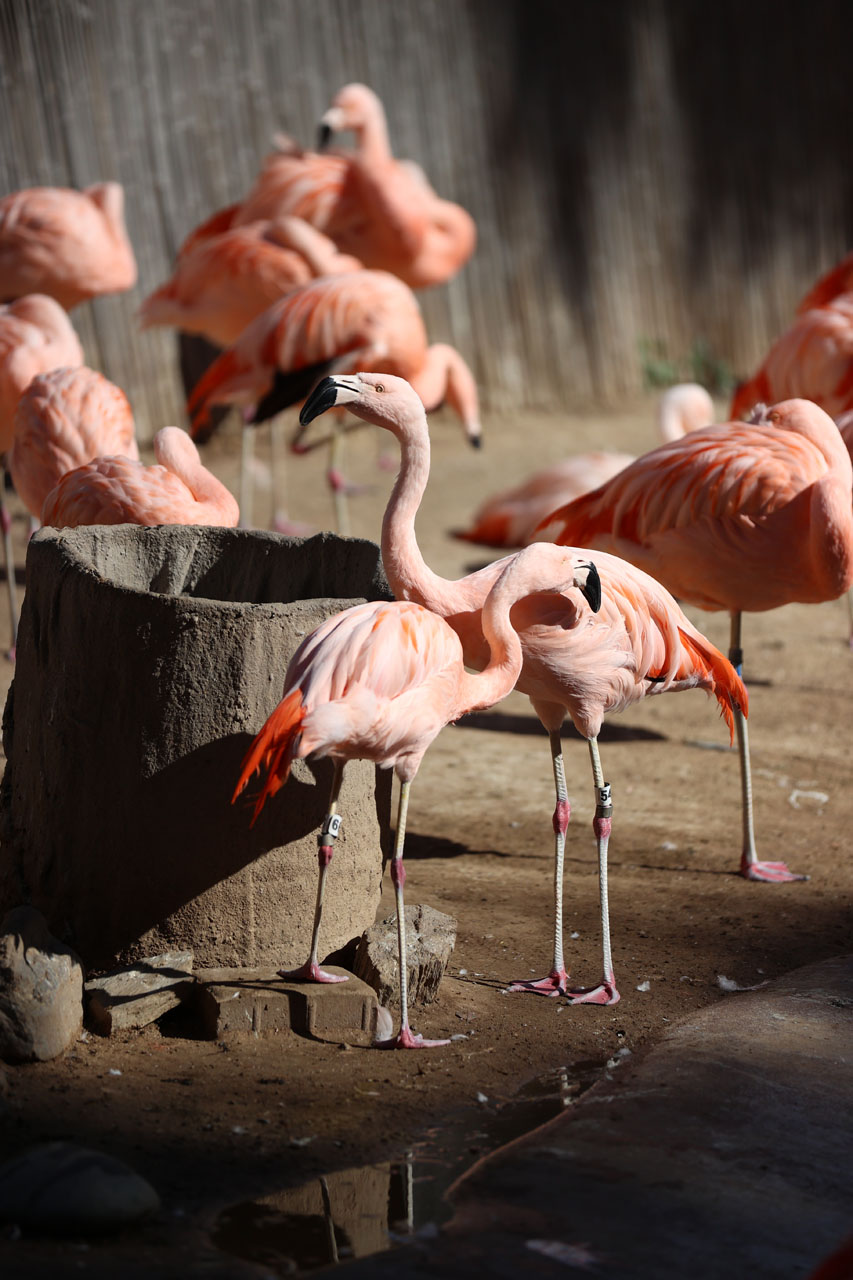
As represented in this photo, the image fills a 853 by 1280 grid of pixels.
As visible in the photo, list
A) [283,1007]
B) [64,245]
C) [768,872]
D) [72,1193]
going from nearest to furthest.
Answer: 1. [72,1193]
2. [283,1007]
3. [768,872]
4. [64,245]

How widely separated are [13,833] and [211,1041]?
82cm

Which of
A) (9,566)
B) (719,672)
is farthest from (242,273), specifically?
(719,672)

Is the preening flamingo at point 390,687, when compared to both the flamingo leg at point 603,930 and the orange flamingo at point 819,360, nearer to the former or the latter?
the flamingo leg at point 603,930

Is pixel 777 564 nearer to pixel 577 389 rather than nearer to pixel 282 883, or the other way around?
pixel 282 883

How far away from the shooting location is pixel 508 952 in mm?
3652

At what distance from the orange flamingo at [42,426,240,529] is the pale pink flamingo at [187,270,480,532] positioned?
2321mm

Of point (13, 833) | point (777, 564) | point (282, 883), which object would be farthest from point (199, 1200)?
point (777, 564)

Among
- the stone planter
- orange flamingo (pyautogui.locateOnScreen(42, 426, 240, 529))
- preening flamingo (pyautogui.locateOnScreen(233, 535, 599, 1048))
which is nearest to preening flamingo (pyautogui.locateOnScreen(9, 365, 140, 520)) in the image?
orange flamingo (pyautogui.locateOnScreen(42, 426, 240, 529))

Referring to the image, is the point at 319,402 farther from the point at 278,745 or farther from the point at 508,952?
the point at 508,952

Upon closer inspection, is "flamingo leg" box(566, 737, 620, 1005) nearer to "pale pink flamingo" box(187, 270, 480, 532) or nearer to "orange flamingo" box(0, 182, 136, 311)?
"pale pink flamingo" box(187, 270, 480, 532)

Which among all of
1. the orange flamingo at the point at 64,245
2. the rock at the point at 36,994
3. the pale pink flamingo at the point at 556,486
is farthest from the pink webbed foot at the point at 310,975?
the orange flamingo at the point at 64,245

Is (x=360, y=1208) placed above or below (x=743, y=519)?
below

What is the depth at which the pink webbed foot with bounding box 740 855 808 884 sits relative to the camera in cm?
426

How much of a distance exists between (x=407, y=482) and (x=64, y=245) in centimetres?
481
